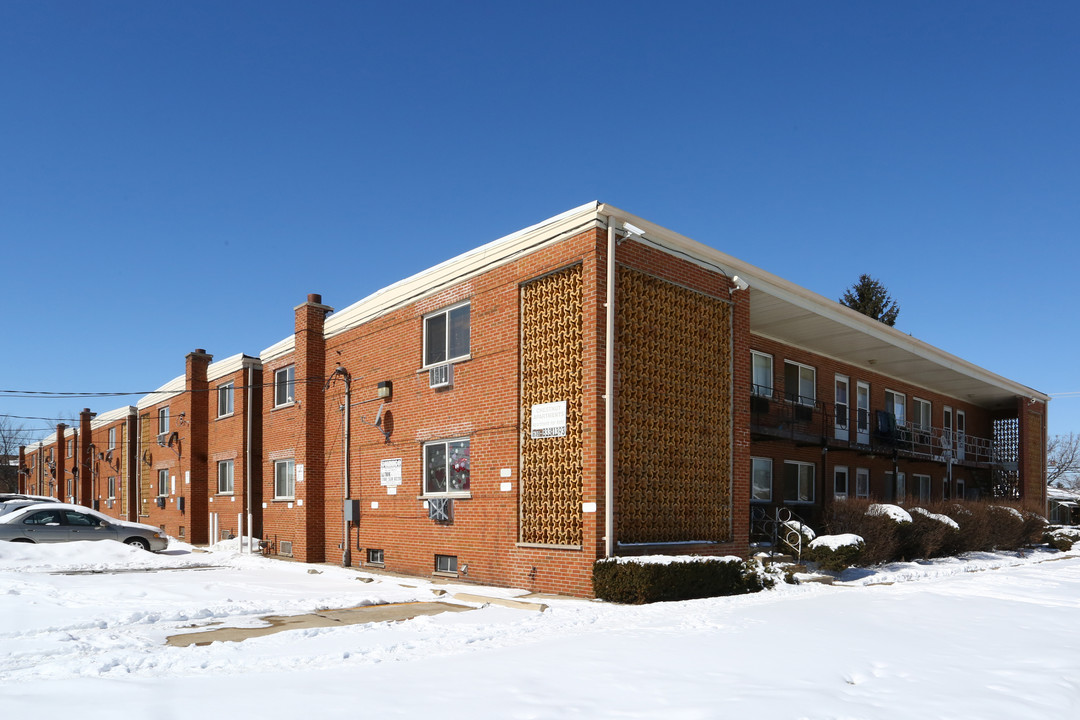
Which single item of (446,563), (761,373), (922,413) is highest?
(761,373)

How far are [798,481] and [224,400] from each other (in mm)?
18789

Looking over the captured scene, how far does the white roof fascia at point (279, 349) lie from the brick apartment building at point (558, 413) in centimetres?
10

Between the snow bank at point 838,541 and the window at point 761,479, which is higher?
the window at point 761,479

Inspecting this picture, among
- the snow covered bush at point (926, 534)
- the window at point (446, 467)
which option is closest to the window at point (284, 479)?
the window at point (446, 467)

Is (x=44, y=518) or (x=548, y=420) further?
(x=44, y=518)

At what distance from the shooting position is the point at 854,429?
26.3 m

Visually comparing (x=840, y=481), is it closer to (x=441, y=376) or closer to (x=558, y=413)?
(x=441, y=376)

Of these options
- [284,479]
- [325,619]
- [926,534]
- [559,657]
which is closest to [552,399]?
[325,619]

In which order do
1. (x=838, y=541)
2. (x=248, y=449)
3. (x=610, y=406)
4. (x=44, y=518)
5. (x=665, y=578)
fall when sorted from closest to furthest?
(x=665, y=578) → (x=610, y=406) → (x=838, y=541) → (x=44, y=518) → (x=248, y=449)

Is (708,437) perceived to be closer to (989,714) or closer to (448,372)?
(448,372)

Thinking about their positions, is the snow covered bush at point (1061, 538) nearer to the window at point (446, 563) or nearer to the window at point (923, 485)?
the window at point (923, 485)

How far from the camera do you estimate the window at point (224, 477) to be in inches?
1123

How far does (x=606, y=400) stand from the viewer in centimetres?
1405

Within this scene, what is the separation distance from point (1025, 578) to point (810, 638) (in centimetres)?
1033
